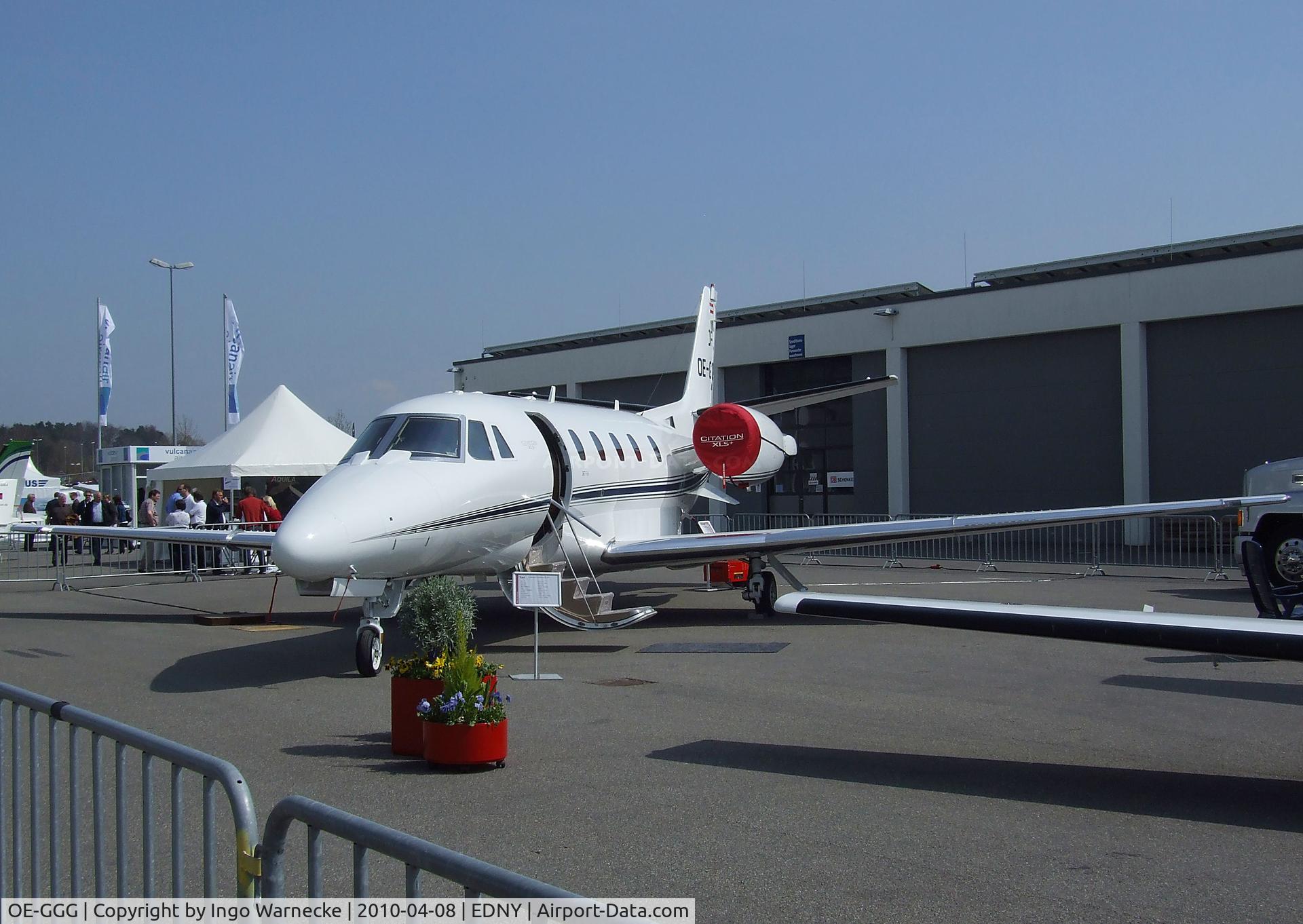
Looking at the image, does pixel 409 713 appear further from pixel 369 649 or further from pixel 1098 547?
pixel 1098 547

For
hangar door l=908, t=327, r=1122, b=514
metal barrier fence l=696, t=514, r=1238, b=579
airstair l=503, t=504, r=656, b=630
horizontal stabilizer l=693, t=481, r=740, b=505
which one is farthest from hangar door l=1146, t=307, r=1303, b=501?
airstair l=503, t=504, r=656, b=630

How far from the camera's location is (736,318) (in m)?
36.5

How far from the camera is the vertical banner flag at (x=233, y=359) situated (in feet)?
94.6

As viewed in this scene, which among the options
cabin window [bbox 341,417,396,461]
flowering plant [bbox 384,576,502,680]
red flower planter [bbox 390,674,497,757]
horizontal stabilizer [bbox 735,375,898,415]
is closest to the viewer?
red flower planter [bbox 390,674,497,757]

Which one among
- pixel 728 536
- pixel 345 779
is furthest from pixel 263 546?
pixel 345 779

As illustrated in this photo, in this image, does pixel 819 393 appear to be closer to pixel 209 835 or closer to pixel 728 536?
pixel 728 536

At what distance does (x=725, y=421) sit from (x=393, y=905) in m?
14.0

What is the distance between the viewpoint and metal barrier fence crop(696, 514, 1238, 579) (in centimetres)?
2184

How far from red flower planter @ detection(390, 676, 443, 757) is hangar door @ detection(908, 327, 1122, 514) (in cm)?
2449

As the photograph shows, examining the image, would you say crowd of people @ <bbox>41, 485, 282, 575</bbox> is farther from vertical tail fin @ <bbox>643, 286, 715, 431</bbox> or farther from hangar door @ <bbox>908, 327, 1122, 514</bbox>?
hangar door @ <bbox>908, 327, 1122, 514</bbox>

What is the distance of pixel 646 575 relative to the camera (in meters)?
21.8

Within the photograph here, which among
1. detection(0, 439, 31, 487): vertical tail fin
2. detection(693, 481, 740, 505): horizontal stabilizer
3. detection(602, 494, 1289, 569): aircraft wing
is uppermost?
detection(0, 439, 31, 487): vertical tail fin

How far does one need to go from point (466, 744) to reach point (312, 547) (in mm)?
2972

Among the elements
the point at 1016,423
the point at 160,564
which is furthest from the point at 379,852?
the point at 1016,423
